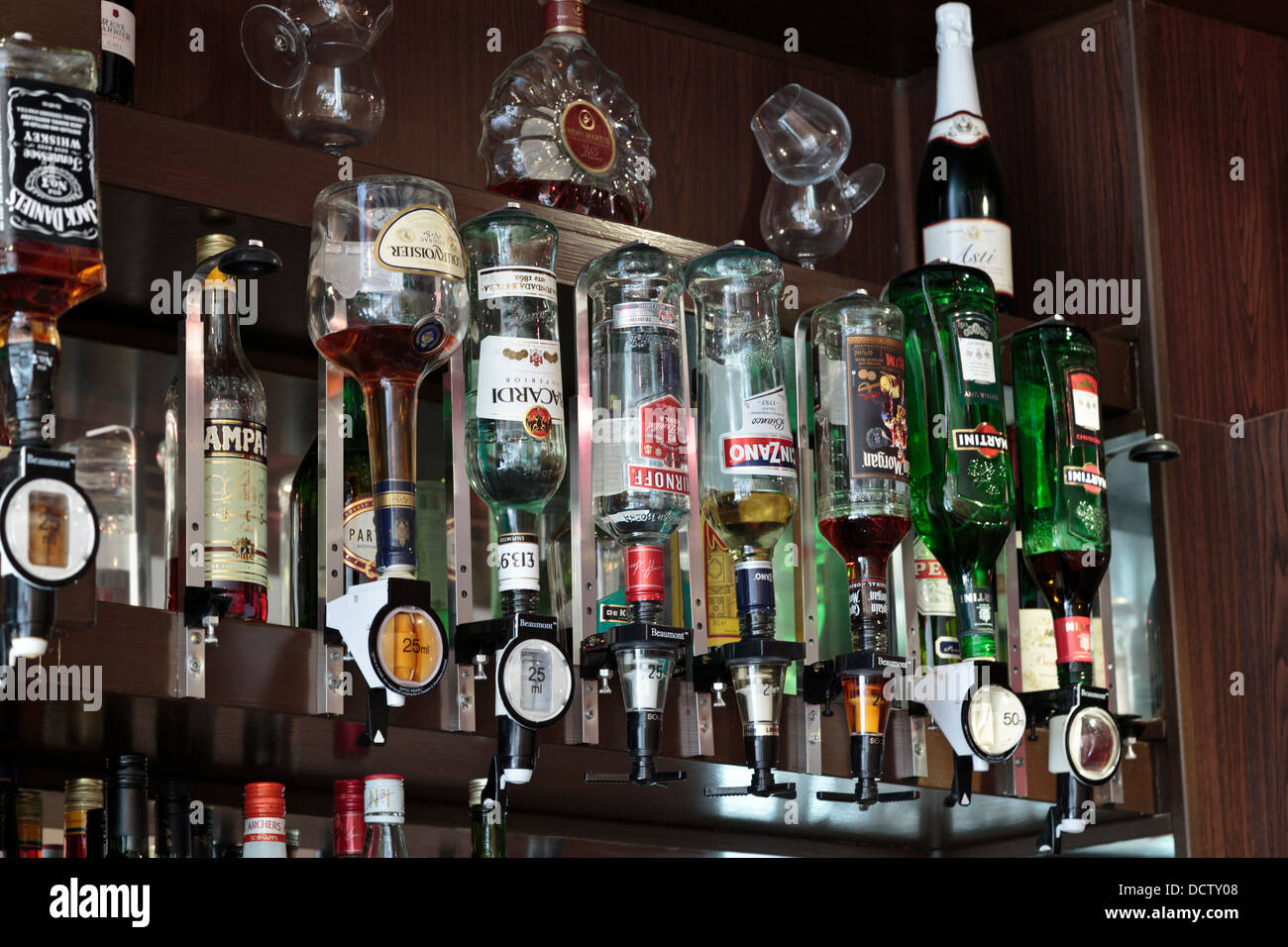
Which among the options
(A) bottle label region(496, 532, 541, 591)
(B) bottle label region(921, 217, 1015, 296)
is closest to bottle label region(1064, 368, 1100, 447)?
(B) bottle label region(921, 217, 1015, 296)

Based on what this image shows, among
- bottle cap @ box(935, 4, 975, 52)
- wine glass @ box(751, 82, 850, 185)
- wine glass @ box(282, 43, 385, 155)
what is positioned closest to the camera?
wine glass @ box(282, 43, 385, 155)

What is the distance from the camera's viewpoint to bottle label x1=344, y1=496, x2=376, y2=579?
1821mm

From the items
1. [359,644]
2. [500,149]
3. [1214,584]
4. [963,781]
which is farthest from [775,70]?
[359,644]

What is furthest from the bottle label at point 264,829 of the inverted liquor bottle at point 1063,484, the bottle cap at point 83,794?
the inverted liquor bottle at point 1063,484

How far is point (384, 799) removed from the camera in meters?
1.73

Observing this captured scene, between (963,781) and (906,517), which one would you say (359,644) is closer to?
(906,517)

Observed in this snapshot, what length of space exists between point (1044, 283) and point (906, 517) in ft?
2.69

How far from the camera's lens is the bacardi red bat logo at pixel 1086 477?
215 cm

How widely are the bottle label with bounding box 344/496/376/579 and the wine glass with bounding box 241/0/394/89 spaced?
44 centimetres

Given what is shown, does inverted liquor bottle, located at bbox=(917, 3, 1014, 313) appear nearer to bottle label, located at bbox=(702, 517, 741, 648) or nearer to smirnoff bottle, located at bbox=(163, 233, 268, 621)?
bottle label, located at bbox=(702, 517, 741, 648)

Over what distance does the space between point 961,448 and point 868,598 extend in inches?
8.1

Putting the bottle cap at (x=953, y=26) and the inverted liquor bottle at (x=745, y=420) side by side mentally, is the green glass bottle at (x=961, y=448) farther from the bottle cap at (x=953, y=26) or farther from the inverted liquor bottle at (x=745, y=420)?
the bottle cap at (x=953, y=26)

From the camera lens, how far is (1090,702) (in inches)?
81.8

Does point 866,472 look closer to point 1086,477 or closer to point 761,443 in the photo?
point 761,443
